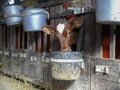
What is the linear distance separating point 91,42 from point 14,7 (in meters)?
2.09

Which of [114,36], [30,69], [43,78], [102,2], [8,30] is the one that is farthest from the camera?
[8,30]

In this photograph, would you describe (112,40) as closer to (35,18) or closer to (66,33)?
(66,33)

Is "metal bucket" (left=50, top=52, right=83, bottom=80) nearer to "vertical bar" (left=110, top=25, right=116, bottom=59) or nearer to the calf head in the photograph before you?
the calf head

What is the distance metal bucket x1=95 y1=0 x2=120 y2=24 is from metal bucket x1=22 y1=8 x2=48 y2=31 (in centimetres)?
160

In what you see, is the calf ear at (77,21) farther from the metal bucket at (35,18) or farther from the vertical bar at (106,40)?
the metal bucket at (35,18)

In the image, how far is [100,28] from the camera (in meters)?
3.18

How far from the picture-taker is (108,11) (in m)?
2.60

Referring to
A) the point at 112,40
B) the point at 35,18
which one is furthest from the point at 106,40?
the point at 35,18

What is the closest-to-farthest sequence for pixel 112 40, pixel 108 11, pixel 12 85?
pixel 108 11 < pixel 112 40 < pixel 12 85

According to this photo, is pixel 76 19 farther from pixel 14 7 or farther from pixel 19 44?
pixel 19 44

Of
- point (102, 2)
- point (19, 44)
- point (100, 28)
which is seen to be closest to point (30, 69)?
point (19, 44)

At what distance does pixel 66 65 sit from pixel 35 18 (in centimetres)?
123

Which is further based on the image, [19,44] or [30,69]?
[19,44]

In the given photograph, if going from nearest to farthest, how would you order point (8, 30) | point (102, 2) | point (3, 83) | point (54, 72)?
point (102, 2)
point (54, 72)
point (3, 83)
point (8, 30)
